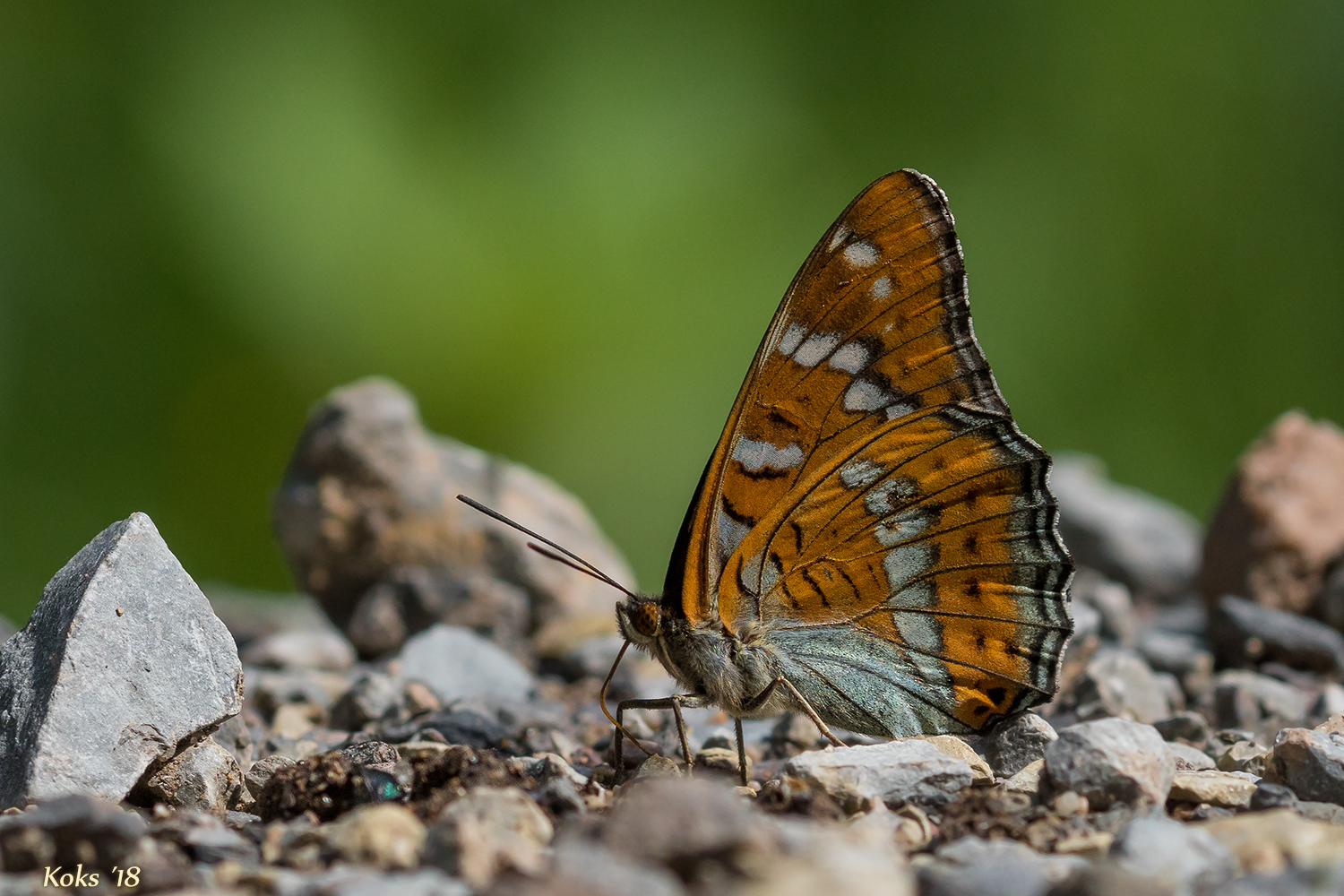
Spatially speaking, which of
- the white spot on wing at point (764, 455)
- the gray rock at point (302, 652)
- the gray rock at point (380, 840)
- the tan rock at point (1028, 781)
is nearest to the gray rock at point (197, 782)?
the gray rock at point (380, 840)

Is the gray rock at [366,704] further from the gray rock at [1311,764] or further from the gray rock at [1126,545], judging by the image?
the gray rock at [1126,545]

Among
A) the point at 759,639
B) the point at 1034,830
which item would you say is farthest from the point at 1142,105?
the point at 1034,830

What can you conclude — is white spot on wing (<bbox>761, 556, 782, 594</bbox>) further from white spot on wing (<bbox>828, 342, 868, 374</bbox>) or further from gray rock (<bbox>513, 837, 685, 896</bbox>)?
gray rock (<bbox>513, 837, 685, 896</bbox>)

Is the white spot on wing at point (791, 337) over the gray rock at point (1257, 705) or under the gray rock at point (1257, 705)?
over

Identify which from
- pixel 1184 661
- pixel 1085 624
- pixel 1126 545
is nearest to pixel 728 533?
pixel 1085 624

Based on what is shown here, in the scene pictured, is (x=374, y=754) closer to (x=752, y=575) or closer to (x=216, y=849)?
(x=216, y=849)

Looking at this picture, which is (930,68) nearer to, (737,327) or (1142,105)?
(1142,105)
